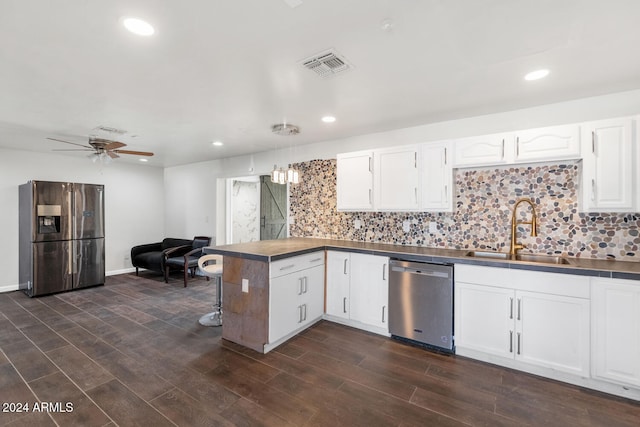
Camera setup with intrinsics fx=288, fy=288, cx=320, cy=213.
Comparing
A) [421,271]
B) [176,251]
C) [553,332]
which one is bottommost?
[553,332]

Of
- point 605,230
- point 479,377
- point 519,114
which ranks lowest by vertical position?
point 479,377

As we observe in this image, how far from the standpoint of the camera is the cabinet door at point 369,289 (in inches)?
124

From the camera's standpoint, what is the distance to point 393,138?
3803 mm

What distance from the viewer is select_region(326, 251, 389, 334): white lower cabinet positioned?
124 inches

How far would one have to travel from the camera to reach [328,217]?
4.33m

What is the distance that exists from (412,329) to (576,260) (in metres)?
1.60

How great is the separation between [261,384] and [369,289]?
58.6 inches

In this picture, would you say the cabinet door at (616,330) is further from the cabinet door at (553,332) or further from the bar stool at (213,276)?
the bar stool at (213,276)

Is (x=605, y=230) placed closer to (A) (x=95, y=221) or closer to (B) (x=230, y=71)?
(B) (x=230, y=71)

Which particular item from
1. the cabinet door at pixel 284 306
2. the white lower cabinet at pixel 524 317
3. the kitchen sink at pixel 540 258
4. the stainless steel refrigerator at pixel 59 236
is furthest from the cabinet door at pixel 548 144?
the stainless steel refrigerator at pixel 59 236

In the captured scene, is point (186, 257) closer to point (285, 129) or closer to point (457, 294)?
point (285, 129)

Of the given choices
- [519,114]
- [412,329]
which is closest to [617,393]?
[412,329]

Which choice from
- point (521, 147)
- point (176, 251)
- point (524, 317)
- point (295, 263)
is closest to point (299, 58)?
point (295, 263)

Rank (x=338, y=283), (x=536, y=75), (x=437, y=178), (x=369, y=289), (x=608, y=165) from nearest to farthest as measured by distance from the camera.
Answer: (x=536, y=75)
(x=608, y=165)
(x=437, y=178)
(x=369, y=289)
(x=338, y=283)
